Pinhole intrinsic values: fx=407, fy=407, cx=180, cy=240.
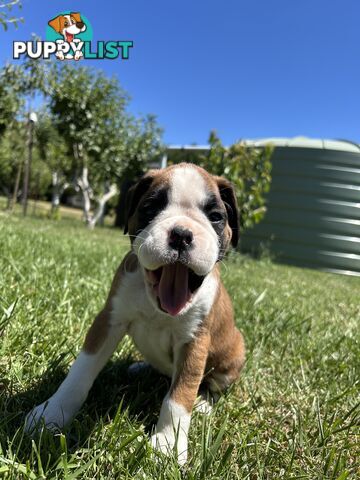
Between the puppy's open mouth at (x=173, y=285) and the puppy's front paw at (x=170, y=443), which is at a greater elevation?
the puppy's open mouth at (x=173, y=285)

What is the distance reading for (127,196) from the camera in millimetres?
2236

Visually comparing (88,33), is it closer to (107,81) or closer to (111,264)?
(111,264)

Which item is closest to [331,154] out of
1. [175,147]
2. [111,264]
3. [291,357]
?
[175,147]

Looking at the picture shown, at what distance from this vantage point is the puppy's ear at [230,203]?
90.0 inches

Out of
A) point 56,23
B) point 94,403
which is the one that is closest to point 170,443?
point 94,403

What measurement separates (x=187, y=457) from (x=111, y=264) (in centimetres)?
403

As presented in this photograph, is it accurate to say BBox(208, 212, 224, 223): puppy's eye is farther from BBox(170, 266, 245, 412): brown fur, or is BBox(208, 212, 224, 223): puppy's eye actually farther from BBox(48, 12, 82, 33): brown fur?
BBox(48, 12, 82, 33): brown fur

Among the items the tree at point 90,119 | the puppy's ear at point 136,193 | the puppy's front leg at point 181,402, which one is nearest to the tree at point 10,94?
the tree at point 90,119

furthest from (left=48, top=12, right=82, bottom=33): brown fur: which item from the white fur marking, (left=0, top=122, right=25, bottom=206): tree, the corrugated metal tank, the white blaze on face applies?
(left=0, top=122, right=25, bottom=206): tree

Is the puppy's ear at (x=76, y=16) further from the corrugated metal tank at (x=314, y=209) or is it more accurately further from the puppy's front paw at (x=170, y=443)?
the puppy's front paw at (x=170, y=443)

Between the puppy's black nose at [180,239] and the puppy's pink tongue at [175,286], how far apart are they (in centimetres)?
14

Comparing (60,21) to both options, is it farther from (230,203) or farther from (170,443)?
(170,443)

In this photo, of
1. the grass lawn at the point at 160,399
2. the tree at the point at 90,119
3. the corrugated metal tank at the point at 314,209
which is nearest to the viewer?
the grass lawn at the point at 160,399

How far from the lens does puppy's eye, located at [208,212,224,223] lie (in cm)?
201
